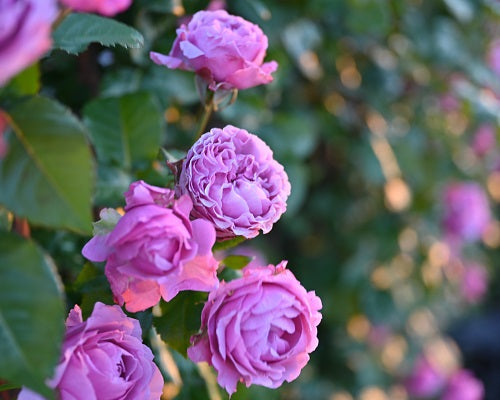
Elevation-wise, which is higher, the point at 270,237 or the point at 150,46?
the point at 150,46

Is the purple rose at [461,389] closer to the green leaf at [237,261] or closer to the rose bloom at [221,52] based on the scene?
the green leaf at [237,261]

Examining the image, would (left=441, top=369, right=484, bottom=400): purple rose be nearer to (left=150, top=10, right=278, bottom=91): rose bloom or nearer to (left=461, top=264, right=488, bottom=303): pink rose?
(left=461, top=264, right=488, bottom=303): pink rose

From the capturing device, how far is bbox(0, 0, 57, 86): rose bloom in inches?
15.4

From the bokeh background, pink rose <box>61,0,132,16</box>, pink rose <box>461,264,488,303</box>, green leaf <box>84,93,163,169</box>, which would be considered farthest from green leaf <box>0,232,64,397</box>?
pink rose <box>461,264,488,303</box>

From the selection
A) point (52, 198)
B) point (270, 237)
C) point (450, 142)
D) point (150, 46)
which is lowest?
point (270, 237)

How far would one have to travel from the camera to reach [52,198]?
0.46m

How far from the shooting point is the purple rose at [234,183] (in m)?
0.61

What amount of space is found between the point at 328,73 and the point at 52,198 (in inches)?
60.7

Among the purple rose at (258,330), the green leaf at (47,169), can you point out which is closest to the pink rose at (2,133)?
the green leaf at (47,169)

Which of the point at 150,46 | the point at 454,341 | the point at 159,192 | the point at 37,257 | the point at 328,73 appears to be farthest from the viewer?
the point at 454,341

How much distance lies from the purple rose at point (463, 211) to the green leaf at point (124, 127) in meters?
1.43

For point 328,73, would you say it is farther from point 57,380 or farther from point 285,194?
point 57,380

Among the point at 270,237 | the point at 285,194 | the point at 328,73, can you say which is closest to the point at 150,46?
the point at 285,194

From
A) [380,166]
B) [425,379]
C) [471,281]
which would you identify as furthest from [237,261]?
[471,281]
